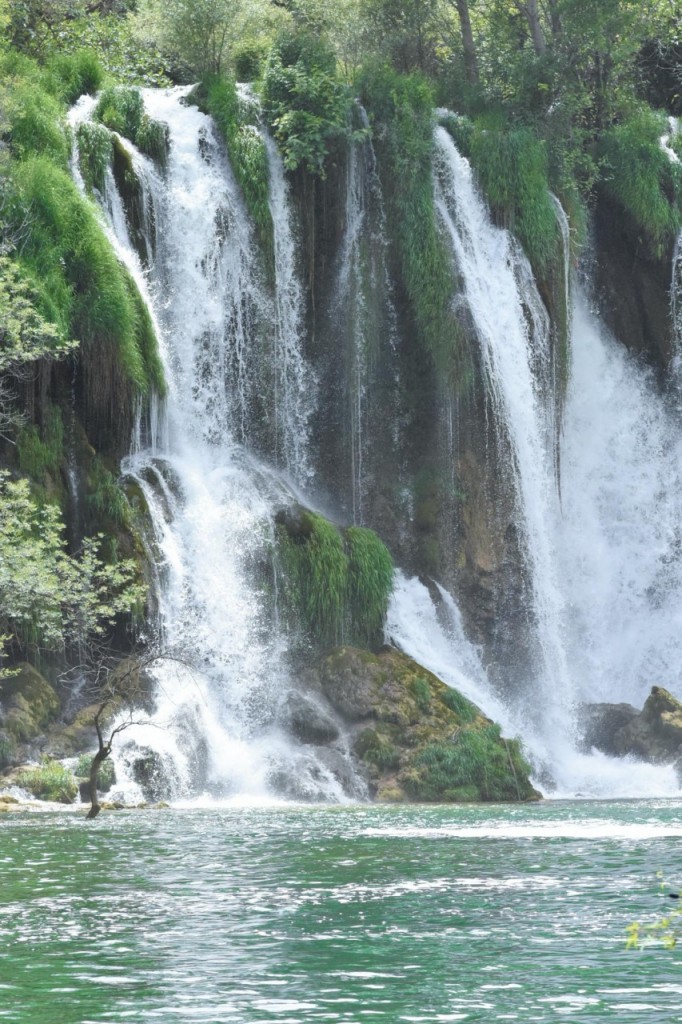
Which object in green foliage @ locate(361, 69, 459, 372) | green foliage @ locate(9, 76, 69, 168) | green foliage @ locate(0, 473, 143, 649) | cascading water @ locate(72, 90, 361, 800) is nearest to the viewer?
green foliage @ locate(0, 473, 143, 649)

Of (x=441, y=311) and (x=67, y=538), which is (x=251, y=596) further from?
(x=441, y=311)

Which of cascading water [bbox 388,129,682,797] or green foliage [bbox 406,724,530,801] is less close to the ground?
cascading water [bbox 388,129,682,797]

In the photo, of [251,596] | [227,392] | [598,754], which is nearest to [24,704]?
→ [251,596]

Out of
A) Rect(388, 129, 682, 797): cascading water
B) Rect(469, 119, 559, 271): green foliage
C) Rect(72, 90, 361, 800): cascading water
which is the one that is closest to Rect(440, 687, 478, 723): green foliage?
Rect(388, 129, 682, 797): cascading water

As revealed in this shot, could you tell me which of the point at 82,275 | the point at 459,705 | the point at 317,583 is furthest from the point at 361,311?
the point at 459,705

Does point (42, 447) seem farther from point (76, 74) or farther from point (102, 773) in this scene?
point (76, 74)

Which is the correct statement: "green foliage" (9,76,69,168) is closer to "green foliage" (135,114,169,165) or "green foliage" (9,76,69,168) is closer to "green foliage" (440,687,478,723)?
"green foliage" (135,114,169,165)

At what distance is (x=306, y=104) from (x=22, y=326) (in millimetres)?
10642

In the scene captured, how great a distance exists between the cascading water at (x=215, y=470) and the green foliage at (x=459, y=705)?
2.93 metres

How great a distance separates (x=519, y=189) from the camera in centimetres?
3706

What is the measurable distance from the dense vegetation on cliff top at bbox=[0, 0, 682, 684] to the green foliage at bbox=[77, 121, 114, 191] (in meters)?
0.63

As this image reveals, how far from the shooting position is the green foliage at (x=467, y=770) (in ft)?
92.1

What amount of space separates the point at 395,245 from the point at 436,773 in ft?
41.8

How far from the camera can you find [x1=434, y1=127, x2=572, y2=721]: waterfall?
3531 cm
